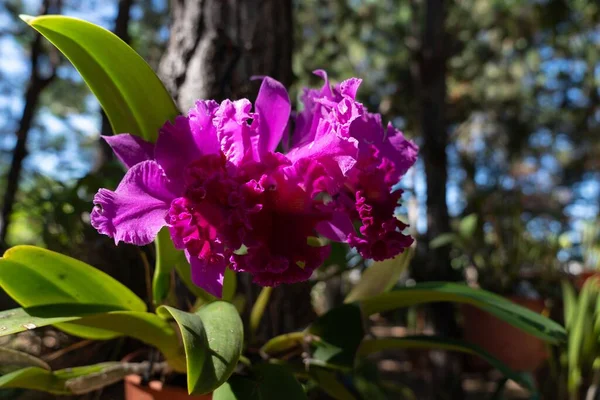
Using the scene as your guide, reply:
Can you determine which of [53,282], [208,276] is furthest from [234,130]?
[53,282]

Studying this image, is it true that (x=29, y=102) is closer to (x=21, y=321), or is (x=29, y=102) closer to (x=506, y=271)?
(x=21, y=321)

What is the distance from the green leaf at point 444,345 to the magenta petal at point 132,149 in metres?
0.41

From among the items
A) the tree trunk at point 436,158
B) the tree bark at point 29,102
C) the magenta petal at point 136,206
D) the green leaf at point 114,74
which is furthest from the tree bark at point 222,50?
the tree bark at point 29,102

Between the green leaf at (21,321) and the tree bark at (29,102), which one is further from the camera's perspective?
the tree bark at (29,102)

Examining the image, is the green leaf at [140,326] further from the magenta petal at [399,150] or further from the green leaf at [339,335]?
the magenta petal at [399,150]

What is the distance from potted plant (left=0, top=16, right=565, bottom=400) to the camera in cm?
50

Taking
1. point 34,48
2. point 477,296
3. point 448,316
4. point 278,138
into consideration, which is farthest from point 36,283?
point 34,48

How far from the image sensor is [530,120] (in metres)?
8.38

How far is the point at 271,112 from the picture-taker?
1.91 ft

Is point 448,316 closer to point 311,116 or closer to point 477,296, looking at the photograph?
point 477,296

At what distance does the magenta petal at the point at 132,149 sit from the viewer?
0.56 metres

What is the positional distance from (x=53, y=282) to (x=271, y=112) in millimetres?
317

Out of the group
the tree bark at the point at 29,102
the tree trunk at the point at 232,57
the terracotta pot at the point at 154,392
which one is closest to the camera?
the terracotta pot at the point at 154,392

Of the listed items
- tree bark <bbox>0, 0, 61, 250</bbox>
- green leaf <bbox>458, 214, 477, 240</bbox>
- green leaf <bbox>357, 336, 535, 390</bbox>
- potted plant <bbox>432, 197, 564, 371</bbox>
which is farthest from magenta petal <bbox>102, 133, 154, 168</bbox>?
tree bark <bbox>0, 0, 61, 250</bbox>
